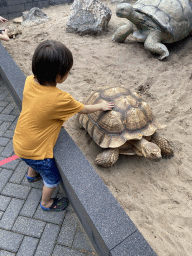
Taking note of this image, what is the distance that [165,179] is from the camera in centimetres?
215

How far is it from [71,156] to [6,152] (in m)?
1.17

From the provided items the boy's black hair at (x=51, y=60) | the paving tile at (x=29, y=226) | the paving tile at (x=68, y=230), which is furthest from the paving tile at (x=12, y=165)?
the boy's black hair at (x=51, y=60)

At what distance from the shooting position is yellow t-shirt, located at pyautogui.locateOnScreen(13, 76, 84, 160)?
4.77 feet

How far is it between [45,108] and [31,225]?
1.13 metres

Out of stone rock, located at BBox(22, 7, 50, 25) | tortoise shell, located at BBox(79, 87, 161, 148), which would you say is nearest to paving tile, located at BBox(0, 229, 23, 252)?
tortoise shell, located at BBox(79, 87, 161, 148)

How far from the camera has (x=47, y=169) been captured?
5.60 ft

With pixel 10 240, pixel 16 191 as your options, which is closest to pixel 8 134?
pixel 16 191

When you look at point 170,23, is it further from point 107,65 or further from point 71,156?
point 71,156

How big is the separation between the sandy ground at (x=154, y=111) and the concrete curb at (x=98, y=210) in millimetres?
501

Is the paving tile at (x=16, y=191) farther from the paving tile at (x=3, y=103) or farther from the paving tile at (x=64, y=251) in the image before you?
the paving tile at (x=3, y=103)

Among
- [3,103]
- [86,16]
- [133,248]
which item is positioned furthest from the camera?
[86,16]

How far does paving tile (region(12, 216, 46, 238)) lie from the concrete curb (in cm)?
52

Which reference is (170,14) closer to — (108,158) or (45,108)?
(108,158)

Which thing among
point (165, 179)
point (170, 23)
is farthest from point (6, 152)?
point (170, 23)
